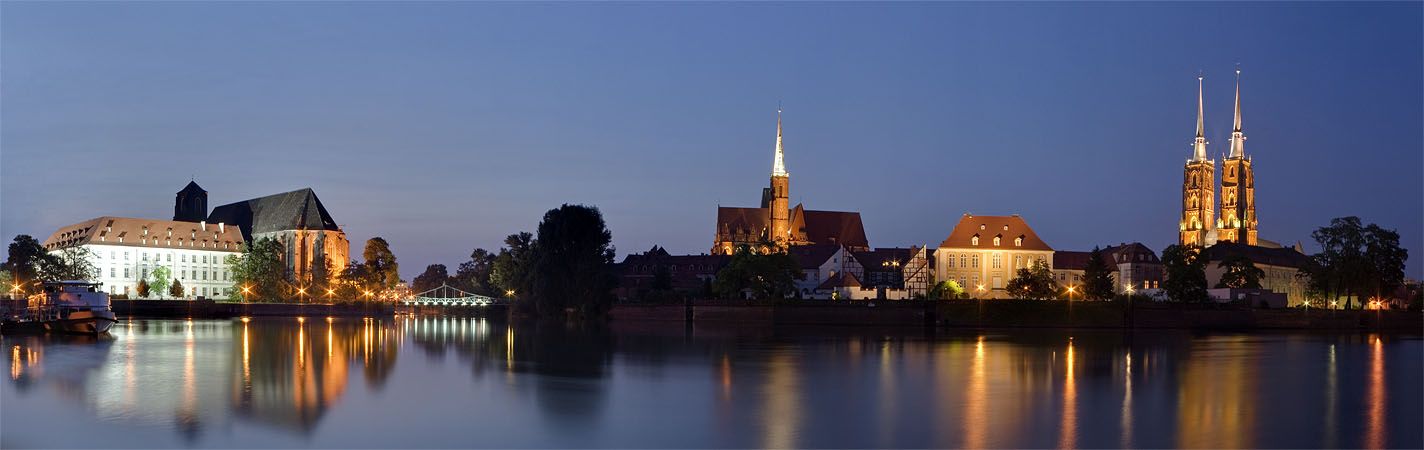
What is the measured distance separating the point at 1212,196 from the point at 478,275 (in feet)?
284

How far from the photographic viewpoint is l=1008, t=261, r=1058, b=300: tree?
8044cm

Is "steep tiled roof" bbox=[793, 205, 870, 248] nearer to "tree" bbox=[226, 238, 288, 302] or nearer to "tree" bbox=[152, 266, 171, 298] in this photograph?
"tree" bbox=[226, 238, 288, 302]

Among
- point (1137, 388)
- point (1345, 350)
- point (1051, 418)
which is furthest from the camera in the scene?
point (1345, 350)

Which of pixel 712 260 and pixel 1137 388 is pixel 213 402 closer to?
pixel 1137 388

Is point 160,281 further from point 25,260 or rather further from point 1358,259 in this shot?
point 1358,259

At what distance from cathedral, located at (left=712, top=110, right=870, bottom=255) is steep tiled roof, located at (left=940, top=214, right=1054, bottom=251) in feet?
121

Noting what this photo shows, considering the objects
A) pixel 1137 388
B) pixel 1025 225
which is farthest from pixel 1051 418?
pixel 1025 225

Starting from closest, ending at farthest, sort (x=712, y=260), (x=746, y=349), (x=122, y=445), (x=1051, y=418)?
(x=122, y=445), (x=1051, y=418), (x=746, y=349), (x=712, y=260)

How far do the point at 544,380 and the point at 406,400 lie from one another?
5.45 m

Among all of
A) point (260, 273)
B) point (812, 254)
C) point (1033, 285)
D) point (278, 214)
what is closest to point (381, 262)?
point (260, 273)

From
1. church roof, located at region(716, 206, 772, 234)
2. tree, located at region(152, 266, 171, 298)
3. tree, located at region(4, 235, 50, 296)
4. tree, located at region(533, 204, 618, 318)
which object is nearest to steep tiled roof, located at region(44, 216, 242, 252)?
tree, located at region(152, 266, 171, 298)

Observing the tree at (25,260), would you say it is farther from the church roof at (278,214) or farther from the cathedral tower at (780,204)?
the cathedral tower at (780,204)

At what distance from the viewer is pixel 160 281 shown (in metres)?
118

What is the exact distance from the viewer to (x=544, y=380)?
32062 mm
